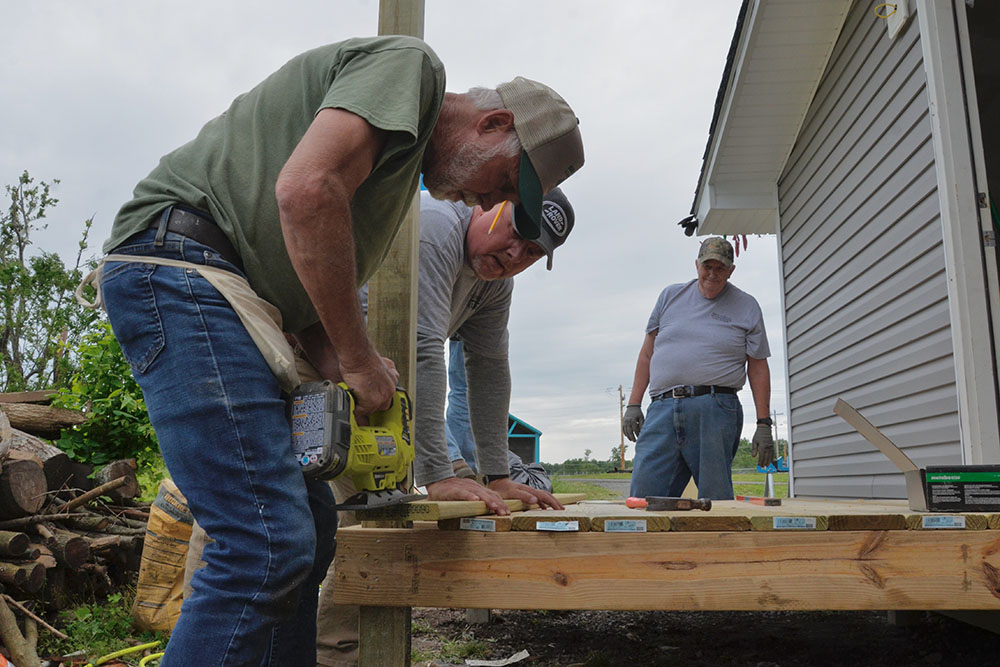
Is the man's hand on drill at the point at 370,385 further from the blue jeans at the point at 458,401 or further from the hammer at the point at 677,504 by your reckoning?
the blue jeans at the point at 458,401

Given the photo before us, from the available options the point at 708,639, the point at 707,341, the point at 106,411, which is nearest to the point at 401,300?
the point at 708,639

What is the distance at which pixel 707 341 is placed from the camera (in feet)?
15.0

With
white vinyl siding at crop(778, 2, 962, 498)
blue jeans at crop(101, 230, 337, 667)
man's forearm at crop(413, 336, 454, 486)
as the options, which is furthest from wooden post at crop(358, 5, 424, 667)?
white vinyl siding at crop(778, 2, 962, 498)

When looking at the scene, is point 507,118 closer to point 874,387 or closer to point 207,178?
point 207,178

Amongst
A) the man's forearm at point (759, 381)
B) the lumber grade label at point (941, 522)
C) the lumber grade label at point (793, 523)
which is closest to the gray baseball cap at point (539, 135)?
the lumber grade label at point (793, 523)

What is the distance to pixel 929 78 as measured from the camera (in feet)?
11.6

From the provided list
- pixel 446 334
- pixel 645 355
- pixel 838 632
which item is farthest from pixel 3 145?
pixel 838 632

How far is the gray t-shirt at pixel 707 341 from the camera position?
4.50 m

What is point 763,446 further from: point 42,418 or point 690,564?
point 42,418

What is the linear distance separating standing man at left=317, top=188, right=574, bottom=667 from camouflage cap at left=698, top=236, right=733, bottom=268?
220cm

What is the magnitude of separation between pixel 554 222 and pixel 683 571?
4.04ft

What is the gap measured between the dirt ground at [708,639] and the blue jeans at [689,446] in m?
0.76

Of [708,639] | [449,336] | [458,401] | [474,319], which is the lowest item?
[708,639]

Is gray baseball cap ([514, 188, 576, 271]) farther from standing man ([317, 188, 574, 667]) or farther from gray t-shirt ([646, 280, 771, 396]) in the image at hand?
gray t-shirt ([646, 280, 771, 396])
